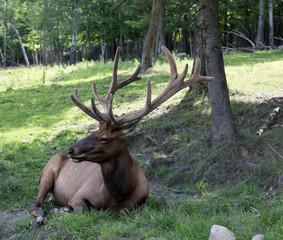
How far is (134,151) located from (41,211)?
130 inches

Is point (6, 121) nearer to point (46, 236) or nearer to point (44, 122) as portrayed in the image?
point (44, 122)

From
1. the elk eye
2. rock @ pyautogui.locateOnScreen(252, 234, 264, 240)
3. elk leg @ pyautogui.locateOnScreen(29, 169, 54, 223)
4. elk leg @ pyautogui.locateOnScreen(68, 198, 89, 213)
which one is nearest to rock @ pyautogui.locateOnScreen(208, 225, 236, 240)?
rock @ pyautogui.locateOnScreen(252, 234, 264, 240)

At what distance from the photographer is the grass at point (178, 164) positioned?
161 inches

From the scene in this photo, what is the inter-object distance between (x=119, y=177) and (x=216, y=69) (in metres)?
3.06

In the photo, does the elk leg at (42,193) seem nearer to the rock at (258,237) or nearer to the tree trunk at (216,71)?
the rock at (258,237)

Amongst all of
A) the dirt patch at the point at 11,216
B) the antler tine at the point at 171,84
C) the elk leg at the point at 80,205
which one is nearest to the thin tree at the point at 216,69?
the antler tine at the point at 171,84

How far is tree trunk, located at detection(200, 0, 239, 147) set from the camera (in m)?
6.68

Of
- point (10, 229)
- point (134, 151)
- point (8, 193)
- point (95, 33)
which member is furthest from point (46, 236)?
point (95, 33)

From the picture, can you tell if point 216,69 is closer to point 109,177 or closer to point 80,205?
point 109,177

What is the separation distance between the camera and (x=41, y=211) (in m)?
5.13

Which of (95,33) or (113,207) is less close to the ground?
(95,33)

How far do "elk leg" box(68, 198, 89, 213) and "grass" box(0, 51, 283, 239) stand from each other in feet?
0.94

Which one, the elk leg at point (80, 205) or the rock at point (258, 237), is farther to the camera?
the elk leg at point (80, 205)

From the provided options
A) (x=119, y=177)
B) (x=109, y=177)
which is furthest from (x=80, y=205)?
(x=119, y=177)
